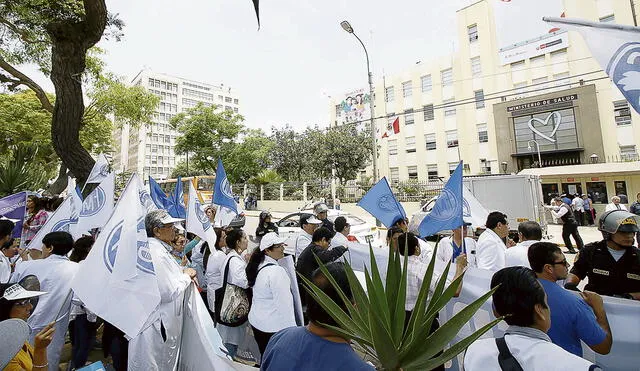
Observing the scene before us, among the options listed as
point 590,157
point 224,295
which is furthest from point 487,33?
point 224,295

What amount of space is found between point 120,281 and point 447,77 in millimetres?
34916

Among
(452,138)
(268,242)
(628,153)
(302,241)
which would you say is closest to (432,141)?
(452,138)

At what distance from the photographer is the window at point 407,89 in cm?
3497

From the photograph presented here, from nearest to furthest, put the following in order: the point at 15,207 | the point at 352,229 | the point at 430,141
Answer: the point at 15,207 < the point at 352,229 < the point at 430,141

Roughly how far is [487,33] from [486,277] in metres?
32.8

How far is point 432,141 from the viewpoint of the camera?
33.3m

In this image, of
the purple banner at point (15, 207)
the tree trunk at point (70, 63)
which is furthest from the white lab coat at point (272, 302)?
the tree trunk at point (70, 63)

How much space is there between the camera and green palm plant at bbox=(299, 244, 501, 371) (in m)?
1.36

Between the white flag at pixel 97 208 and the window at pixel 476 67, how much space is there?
106 ft

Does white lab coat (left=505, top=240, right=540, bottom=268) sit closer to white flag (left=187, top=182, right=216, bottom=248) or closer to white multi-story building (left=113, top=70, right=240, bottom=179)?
white flag (left=187, top=182, right=216, bottom=248)

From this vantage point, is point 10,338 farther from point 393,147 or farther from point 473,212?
point 393,147

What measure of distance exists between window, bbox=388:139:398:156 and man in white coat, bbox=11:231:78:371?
114 feet

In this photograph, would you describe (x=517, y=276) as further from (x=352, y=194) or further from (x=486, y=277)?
(x=352, y=194)

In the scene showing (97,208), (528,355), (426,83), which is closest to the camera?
(528,355)
